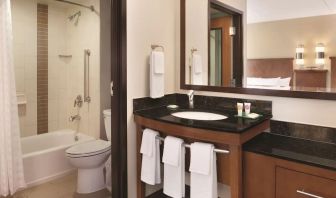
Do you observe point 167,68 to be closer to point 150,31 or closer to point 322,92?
point 150,31

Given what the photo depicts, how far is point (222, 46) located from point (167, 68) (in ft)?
1.65

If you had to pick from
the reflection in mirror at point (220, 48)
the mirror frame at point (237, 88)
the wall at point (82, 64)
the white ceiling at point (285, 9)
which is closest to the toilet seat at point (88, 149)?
the wall at point (82, 64)

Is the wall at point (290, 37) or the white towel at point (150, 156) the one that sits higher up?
the wall at point (290, 37)

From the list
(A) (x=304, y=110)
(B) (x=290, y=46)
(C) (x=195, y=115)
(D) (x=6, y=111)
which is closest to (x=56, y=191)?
(D) (x=6, y=111)

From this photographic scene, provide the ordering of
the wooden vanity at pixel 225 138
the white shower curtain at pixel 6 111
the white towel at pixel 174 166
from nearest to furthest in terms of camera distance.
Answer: the wooden vanity at pixel 225 138 < the white towel at pixel 174 166 < the white shower curtain at pixel 6 111

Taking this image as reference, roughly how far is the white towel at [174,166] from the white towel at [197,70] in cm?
71

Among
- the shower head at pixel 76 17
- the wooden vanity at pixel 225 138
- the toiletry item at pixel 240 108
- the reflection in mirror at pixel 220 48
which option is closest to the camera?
the wooden vanity at pixel 225 138

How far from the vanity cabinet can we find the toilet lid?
155 centimetres

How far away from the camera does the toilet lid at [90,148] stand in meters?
2.46

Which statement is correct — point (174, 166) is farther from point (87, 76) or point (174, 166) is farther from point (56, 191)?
point (87, 76)

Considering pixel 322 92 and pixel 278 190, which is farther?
pixel 322 92

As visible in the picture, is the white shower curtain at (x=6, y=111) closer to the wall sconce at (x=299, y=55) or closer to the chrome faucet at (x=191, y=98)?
the chrome faucet at (x=191, y=98)

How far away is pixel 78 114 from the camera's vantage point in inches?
133

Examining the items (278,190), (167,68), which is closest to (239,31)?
(167,68)
